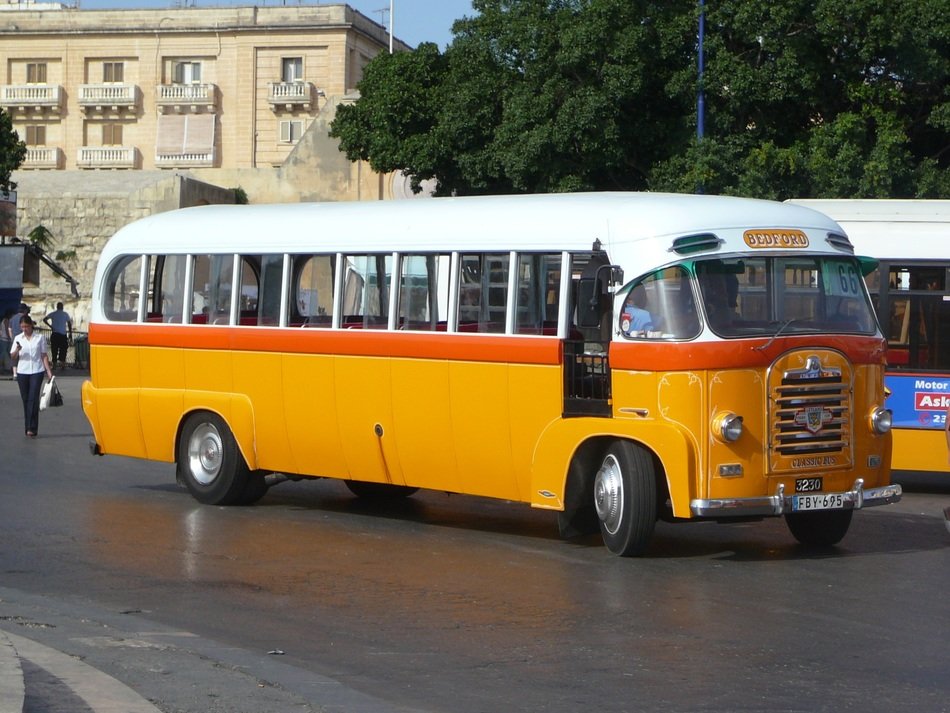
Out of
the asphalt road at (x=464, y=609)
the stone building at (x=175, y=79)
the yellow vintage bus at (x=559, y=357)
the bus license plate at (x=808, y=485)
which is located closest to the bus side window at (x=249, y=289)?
the yellow vintage bus at (x=559, y=357)

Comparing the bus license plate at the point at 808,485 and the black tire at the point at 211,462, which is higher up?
the bus license plate at the point at 808,485

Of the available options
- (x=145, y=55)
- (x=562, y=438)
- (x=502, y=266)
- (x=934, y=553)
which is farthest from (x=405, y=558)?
(x=145, y=55)

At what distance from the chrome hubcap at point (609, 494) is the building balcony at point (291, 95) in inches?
2618

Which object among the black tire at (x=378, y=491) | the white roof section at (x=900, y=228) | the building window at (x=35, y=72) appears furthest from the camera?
the building window at (x=35, y=72)

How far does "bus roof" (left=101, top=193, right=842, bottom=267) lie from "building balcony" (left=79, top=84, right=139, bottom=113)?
6630 centimetres

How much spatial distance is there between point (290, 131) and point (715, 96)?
1931 inches

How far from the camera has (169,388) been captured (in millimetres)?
14672

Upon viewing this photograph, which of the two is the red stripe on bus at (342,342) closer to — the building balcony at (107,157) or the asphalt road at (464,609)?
the asphalt road at (464,609)

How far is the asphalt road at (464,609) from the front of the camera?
7.25 meters

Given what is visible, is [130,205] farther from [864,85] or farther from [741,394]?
[741,394]

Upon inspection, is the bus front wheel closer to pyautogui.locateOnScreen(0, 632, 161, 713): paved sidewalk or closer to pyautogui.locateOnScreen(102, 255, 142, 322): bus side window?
pyautogui.locateOnScreen(102, 255, 142, 322): bus side window

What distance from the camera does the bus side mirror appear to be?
35.9ft

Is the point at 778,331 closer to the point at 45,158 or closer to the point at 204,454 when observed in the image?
the point at 204,454

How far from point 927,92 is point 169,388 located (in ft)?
66.3
